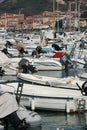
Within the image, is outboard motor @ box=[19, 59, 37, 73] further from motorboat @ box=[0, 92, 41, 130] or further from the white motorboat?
motorboat @ box=[0, 92, 41, 130]

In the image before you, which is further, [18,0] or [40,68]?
[18,0]

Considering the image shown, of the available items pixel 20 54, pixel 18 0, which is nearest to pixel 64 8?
pixel 18 0

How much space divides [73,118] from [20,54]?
22.5 metres

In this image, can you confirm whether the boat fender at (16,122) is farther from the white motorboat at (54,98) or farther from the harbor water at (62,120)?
the white motorboat at (54,98)

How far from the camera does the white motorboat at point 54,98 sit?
1773 centimetres


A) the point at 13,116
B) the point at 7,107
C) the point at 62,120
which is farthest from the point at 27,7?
the point at 7,107

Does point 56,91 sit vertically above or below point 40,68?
above

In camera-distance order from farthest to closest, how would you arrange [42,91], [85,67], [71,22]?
[71,22]
[85,67]
[42,91]

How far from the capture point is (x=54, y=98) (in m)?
17.7

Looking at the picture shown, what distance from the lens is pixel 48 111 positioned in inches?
713

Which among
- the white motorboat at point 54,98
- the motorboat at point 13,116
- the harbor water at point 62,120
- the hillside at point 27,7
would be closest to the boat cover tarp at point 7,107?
→ the motorboat at point 13,116

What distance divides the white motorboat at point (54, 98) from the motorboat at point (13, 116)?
2.55 metres

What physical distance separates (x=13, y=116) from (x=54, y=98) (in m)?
3.39

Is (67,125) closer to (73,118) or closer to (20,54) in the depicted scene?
(73,118)
